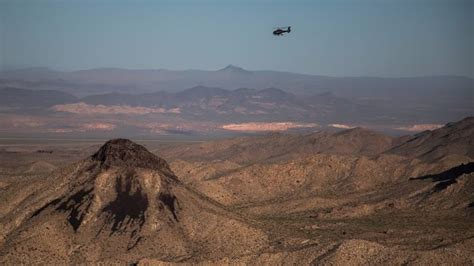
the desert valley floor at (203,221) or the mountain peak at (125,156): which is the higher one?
the mountain peak at (125,156)

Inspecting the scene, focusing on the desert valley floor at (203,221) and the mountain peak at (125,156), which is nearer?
the desert valley floor at (203,221)

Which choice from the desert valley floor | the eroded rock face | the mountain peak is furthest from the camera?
the mountain peak

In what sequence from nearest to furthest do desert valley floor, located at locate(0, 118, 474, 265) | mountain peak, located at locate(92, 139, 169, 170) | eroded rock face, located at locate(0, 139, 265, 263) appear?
1. desert valley floor, located at locate(0, 118, 474, 265)
2. eroded rock face, located at locate(0, 139, 265, 263)
3. mountain peak, located at locate(92, 139, 169, 170)

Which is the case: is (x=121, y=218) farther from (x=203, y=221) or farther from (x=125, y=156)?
(x=125, y=156)

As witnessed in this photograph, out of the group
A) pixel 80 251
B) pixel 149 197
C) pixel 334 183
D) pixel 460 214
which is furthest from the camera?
pixel 334 183

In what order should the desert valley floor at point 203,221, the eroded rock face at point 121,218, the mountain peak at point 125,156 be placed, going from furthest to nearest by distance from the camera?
the mountain peak at point 125,156, the eroded rock face at point 121,218, the desert valley floor at point 203,221

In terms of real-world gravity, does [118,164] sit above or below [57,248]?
above

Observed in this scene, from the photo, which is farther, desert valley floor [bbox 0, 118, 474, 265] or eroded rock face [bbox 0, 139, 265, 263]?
eroded rock face [bbox 0, 139, 265, 263]

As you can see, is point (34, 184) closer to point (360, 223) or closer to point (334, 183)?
point (360, 223)

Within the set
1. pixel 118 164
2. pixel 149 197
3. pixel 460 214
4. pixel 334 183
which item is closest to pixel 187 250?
pixel 149 197
